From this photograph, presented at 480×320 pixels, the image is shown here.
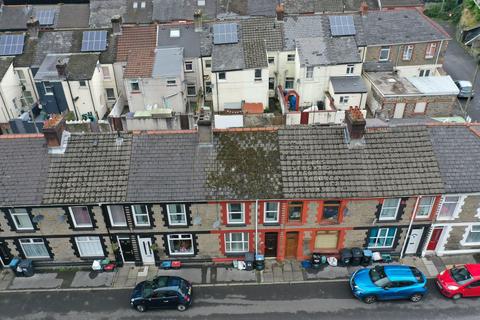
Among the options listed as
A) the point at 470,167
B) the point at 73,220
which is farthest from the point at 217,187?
the point at 470,167

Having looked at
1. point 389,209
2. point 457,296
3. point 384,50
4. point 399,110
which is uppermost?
point 384,50

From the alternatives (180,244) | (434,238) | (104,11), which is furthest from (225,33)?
(434,238)

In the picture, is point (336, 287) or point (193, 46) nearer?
point (336, 287)

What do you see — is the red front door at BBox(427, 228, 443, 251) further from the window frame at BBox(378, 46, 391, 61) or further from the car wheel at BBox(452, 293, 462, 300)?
the window frame at BBox(378, 46, 391, 61)

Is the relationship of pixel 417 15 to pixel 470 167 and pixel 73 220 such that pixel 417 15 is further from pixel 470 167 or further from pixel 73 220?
pixel 73 220

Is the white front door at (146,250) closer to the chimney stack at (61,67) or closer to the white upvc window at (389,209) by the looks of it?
the white upvc window at (389,209)

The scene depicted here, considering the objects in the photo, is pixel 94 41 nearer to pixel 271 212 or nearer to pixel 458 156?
pixel 271 212

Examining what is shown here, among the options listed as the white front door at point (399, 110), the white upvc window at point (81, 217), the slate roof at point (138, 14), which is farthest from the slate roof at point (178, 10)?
the white upvc window at point (81, 217)
